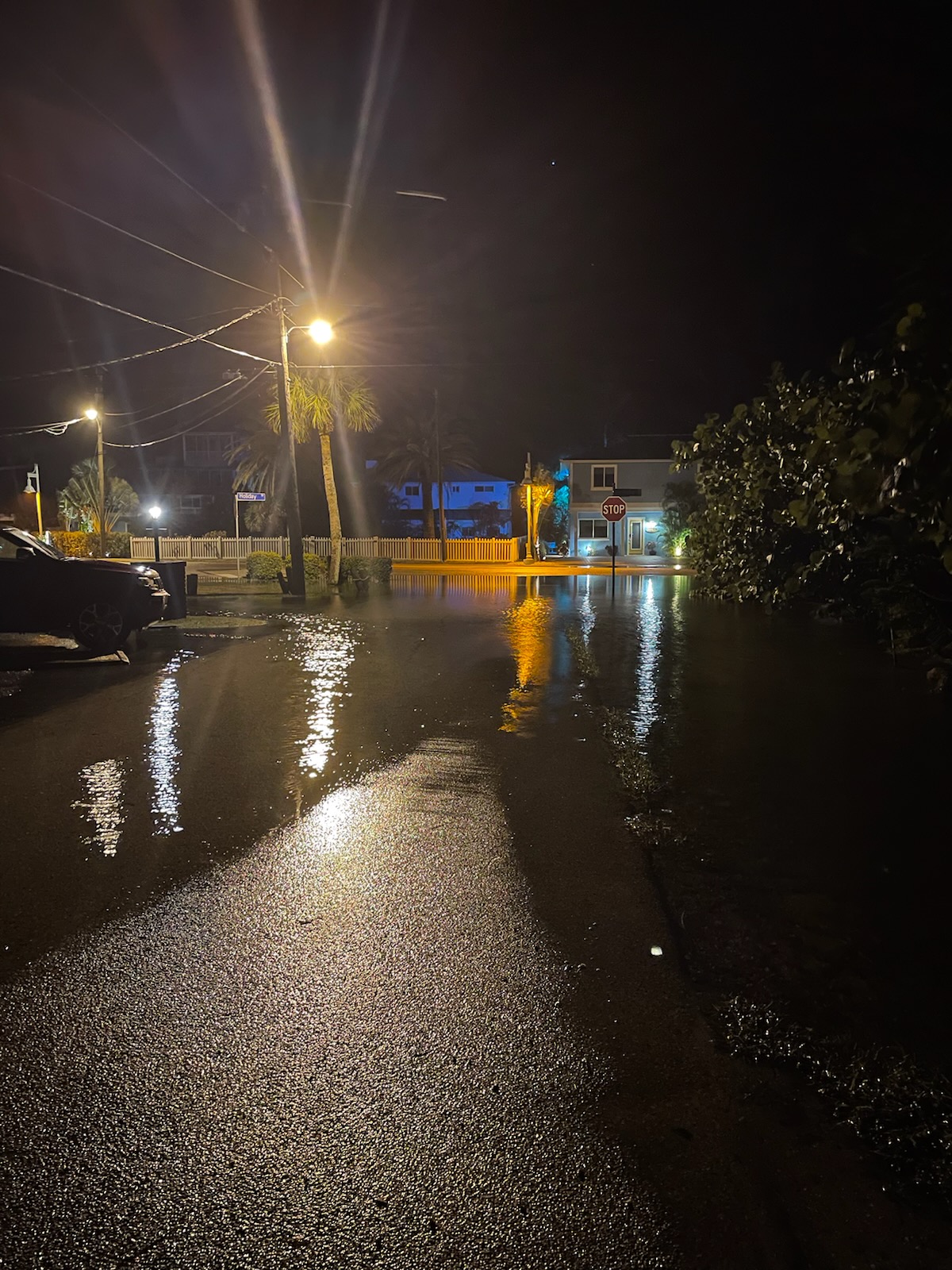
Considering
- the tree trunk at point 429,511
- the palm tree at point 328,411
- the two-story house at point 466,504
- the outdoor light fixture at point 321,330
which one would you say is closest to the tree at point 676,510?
the tree trunk at point 429,511

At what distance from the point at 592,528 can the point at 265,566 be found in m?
30.2

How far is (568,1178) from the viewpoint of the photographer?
2506 mm

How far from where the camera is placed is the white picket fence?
4788cm

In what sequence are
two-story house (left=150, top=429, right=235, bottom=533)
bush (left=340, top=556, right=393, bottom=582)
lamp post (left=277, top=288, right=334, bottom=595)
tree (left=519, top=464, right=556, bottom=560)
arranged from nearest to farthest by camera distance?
1. lamp post (left=277, top=288, right=334, bottom=595)
2. bush (left=340, top=556, right=393, bottom=582)
3. tree (left=519, top=464, right=556, bottom=560)
4. two-story house (left=150, top=429, right=235, bottom=533)

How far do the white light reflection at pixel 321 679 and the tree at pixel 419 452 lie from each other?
A: 3713 centimetres

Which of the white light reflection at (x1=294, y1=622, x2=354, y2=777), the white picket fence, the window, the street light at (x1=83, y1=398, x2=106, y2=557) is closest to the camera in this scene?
the white light reflection at (x1=294, y1=622, x2=354, y2=777)

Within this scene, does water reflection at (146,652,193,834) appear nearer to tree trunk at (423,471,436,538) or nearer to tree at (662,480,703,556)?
tree at (662,480,703,556)

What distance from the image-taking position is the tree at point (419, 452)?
5288 cm

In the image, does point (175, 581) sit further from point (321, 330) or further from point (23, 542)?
point (321, 330)

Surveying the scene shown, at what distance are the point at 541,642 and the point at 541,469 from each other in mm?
46472

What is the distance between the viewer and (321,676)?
37.3ft

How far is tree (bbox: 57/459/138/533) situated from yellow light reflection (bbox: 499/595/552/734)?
1863 inches

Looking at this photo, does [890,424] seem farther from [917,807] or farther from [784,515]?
[784,515]

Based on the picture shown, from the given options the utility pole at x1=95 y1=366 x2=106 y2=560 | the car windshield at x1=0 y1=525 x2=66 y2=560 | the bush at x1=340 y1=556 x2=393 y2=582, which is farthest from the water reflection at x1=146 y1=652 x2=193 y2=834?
Answer: the utility pole at x1=95 y1=366 x2=106 y2=560
